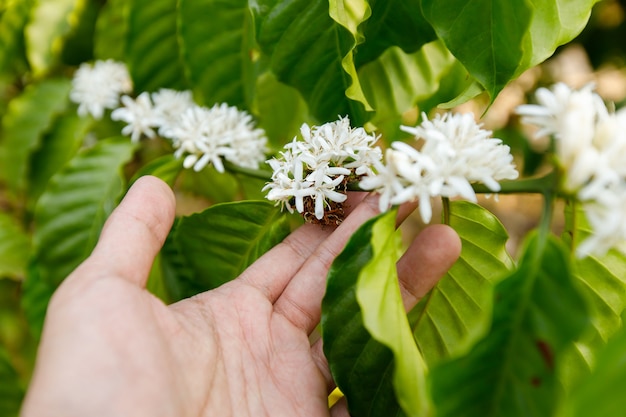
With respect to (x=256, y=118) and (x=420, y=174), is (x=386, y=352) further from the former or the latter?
(x=256, y=118)

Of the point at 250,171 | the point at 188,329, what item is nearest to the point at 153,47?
the point at 250,171

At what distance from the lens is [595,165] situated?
1.66ft

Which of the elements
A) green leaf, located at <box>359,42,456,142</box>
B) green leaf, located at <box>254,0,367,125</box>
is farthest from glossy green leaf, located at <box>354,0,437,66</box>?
green leaf, located at <box>359,42,456,142</box>

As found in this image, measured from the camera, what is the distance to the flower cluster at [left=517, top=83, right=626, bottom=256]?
1.65 ft

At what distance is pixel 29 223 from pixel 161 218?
89 centimetres

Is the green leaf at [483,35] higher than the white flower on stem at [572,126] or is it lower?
higher

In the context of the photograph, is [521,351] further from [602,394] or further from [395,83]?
[395,83]

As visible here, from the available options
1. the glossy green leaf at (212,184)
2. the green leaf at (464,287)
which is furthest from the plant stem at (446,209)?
the glossy green leaf at (212,184)

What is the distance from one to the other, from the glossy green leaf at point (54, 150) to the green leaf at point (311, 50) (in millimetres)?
616

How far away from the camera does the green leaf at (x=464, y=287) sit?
718 millimetres

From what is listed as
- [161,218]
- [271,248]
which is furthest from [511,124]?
[161,218]

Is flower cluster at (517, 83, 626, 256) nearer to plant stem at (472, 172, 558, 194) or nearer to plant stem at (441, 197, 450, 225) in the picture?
plant stem at (472, 172, 558, 194)

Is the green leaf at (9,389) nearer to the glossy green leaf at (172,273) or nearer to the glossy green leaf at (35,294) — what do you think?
the glossy green leaf at (35,294)

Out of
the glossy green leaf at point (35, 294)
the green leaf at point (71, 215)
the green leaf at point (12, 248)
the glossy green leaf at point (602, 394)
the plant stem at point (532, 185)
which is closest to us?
the glossy green leaf at point (602, 394)
